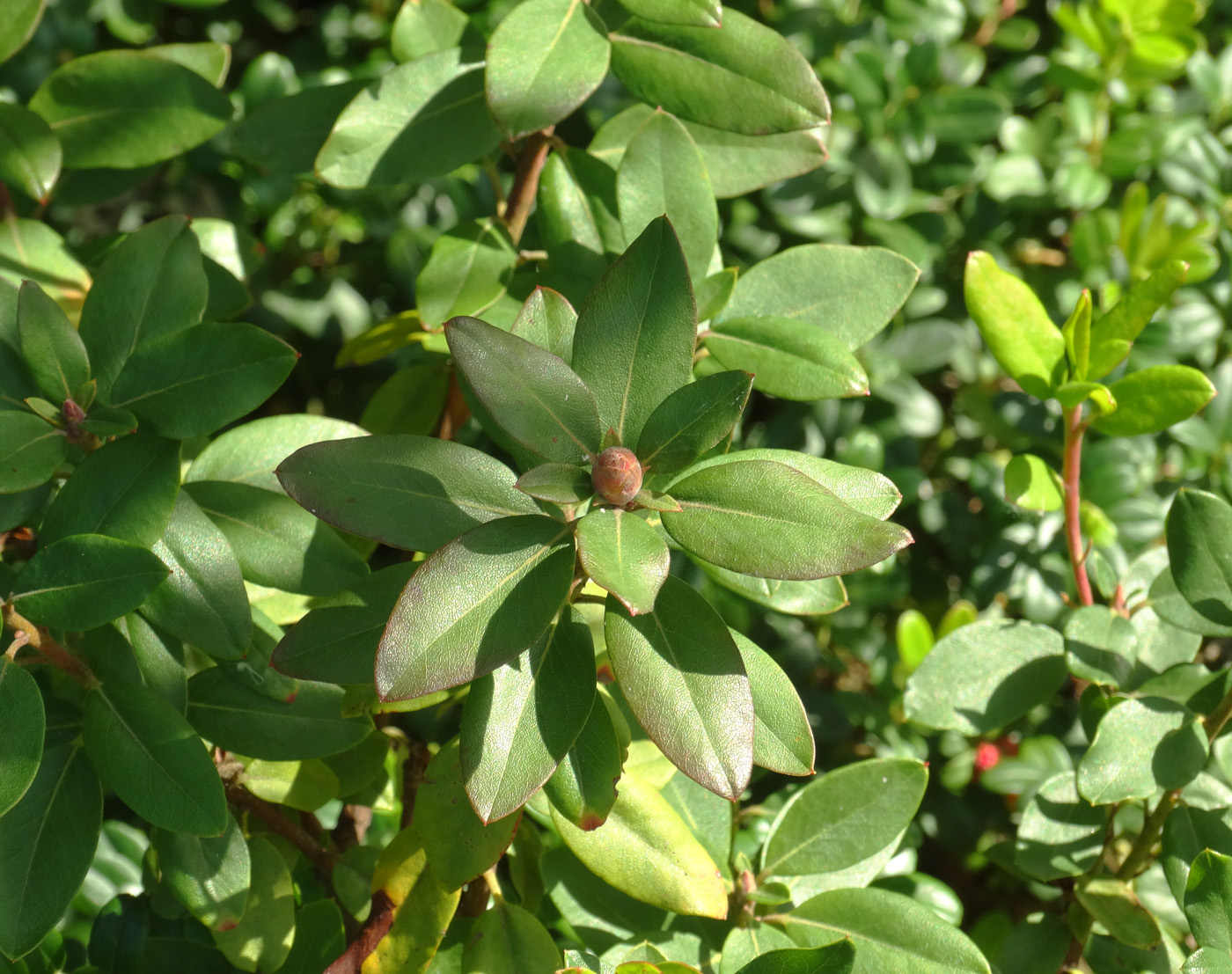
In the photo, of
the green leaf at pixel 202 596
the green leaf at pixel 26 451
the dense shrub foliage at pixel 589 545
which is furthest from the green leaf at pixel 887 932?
the green leaf at pixel 26 451

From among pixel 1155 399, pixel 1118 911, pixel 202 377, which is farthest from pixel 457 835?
pixel 1155 399

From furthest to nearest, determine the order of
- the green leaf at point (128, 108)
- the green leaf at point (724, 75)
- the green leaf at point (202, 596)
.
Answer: the green leaf at point (128, 108)
the green leaf at point (724, 75)
the green leaf at point (202, 596)

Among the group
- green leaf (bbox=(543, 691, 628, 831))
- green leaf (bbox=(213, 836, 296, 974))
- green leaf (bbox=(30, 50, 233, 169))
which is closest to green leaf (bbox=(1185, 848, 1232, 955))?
green leaf (bbox=(543, 691, 628, 831))

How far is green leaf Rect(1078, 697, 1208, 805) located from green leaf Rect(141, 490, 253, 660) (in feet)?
2.64

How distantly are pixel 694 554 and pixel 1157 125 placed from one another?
1.40 m

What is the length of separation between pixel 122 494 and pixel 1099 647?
0.99 metres

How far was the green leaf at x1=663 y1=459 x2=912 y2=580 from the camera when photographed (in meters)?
0.74

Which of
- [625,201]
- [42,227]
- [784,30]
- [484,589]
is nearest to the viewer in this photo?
[484,589]

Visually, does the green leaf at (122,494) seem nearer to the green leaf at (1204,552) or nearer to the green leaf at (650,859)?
the green leaf at (650,859)

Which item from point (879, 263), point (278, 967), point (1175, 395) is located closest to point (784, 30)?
point (879, 263)

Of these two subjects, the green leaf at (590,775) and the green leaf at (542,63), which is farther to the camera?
the green leaf at (542,63)

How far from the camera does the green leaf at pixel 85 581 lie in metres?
0.82

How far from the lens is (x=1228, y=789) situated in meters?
1.09

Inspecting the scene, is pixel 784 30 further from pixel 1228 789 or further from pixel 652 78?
pixel 1228 789
